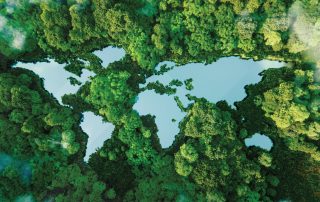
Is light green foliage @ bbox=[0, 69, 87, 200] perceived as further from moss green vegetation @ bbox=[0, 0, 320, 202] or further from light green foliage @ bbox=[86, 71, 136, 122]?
light green foliage @ bbox=[86, 71, 136, 122]

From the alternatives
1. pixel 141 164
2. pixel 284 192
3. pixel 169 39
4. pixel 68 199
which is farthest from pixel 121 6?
pixel 284 192

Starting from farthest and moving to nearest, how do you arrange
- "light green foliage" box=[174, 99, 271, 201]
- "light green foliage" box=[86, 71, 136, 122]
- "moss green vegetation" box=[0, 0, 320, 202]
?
"light green foliage" box=[86, 71, 136, 122], "moss green vegetation" box=[0, 0, 320, 202], "light green foliage" box=[174, 99, 271, 201]

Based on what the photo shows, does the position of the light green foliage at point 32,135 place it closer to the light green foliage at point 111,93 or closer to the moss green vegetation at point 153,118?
the moss green vegetation at point 153,118

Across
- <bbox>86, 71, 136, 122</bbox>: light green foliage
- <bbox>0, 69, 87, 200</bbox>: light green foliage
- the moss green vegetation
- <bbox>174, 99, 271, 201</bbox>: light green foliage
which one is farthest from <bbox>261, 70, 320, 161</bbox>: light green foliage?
<bbox>0, 69, 87, 200</bbox>: light green foliage

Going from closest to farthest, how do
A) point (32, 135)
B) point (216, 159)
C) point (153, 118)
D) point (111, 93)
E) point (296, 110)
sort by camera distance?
1. point (296, 110)
2. point (216, 159)
3. point (111, 93)
4. point (32, 135)
5. point (153, 118)

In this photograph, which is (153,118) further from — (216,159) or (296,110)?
(296,110)

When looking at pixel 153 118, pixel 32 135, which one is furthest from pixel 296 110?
pixel 32 135

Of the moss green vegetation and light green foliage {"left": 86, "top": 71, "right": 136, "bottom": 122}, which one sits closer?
the moss green vegetation

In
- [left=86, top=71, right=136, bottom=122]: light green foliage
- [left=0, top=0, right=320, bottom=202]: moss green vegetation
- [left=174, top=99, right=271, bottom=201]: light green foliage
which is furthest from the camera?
[left=86, top=71, right=136, bottom=122]: light green foliage
